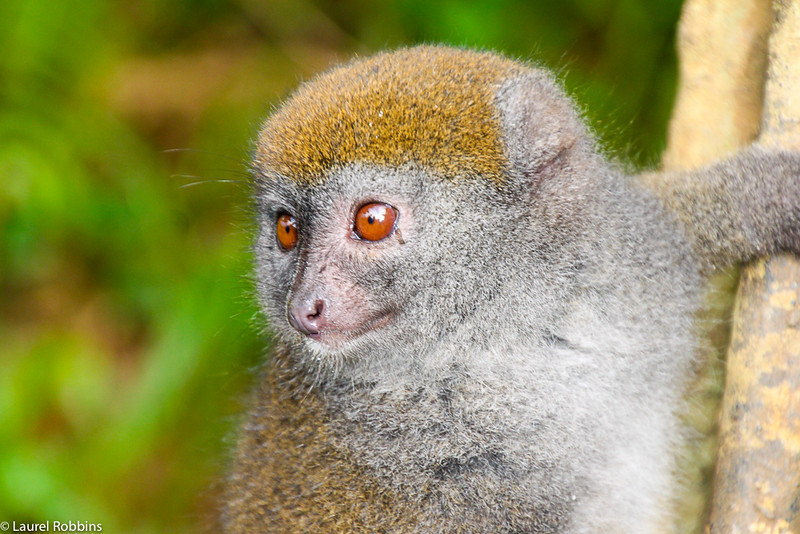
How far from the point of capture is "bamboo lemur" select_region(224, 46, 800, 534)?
2.85 metres

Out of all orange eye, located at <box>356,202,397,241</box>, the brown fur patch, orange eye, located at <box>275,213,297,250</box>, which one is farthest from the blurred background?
orange eye, located at <box>356,202,397,241</box>

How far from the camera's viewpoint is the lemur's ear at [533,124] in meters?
2.91

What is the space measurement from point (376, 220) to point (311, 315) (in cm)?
39

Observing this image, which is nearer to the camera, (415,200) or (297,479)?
(415,200)

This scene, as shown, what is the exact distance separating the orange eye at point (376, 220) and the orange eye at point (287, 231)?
1.08ft

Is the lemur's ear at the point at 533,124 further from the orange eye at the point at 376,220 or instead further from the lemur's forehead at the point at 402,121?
the orange eye at the point at 376,220

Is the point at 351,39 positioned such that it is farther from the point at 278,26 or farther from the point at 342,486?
the point at 342,486

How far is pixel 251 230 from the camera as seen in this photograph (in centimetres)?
365

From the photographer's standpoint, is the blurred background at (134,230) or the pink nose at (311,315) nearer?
the pink nose at (311,315)

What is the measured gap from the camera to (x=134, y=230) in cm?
510

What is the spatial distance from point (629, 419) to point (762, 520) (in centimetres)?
55

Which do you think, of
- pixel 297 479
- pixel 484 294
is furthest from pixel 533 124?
pixel 297 479

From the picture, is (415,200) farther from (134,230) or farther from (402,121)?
(134,230)

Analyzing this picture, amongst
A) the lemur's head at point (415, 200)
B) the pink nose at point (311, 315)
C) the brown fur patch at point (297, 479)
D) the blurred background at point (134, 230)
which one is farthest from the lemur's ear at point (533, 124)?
the blurred background at point (134, 230)
